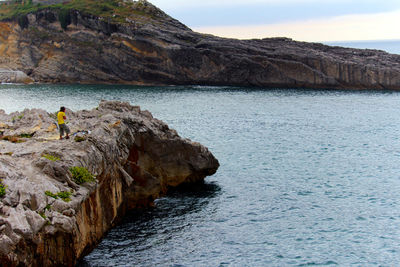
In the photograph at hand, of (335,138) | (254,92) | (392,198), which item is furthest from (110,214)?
(254,92)

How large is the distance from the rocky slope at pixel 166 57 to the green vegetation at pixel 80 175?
10424cm

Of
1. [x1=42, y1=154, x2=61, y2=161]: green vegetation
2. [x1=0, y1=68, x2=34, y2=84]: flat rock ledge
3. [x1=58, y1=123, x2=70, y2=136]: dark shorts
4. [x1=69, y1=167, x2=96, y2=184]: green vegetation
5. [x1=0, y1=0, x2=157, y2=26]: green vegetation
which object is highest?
[x1=0, y1=0, x2=157, y2=26]: green vegetation

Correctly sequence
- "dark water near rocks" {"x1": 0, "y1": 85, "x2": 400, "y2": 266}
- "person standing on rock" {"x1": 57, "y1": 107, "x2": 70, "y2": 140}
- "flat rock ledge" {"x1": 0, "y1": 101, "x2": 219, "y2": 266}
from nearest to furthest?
1. "flat rock ledge" {"x1": 0, "y1": 101, "x2": 219, "y2": 266}
2. "dark water near rocks" {"x1": 0, "y1": 85, "x2": 400, "y2": 266}
3. "person standing on rock" {"x1": 57, "y1": 107, "x2": 70, "y2": 140}

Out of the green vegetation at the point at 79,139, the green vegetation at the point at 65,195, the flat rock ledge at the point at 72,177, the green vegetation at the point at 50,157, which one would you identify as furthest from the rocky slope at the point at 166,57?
the green vegetation at the point at 65,195

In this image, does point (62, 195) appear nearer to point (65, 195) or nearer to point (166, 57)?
point (65, 195)

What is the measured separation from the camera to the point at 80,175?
81.4 feet

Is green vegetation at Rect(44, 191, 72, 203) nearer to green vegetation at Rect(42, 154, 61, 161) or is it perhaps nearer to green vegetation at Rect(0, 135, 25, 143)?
green vegetation at Rect(42, 154, 61, 161)

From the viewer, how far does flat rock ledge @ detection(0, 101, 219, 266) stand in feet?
63.9

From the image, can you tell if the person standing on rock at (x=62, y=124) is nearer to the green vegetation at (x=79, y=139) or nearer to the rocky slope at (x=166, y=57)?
the green vegetation at (x=79, y=139)

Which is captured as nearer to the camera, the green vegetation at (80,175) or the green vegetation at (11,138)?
the green vegetation at (80,175)

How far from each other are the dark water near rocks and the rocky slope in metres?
48.3

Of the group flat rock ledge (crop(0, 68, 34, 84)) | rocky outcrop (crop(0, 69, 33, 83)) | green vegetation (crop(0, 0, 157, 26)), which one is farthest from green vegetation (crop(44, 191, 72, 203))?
rocky outcrop (crop(0, 69, 33, 83))

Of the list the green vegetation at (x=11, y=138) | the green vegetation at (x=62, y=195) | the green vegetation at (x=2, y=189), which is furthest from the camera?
the green vegetation at (x=11, y=138)

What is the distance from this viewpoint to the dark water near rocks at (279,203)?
27266 mm
